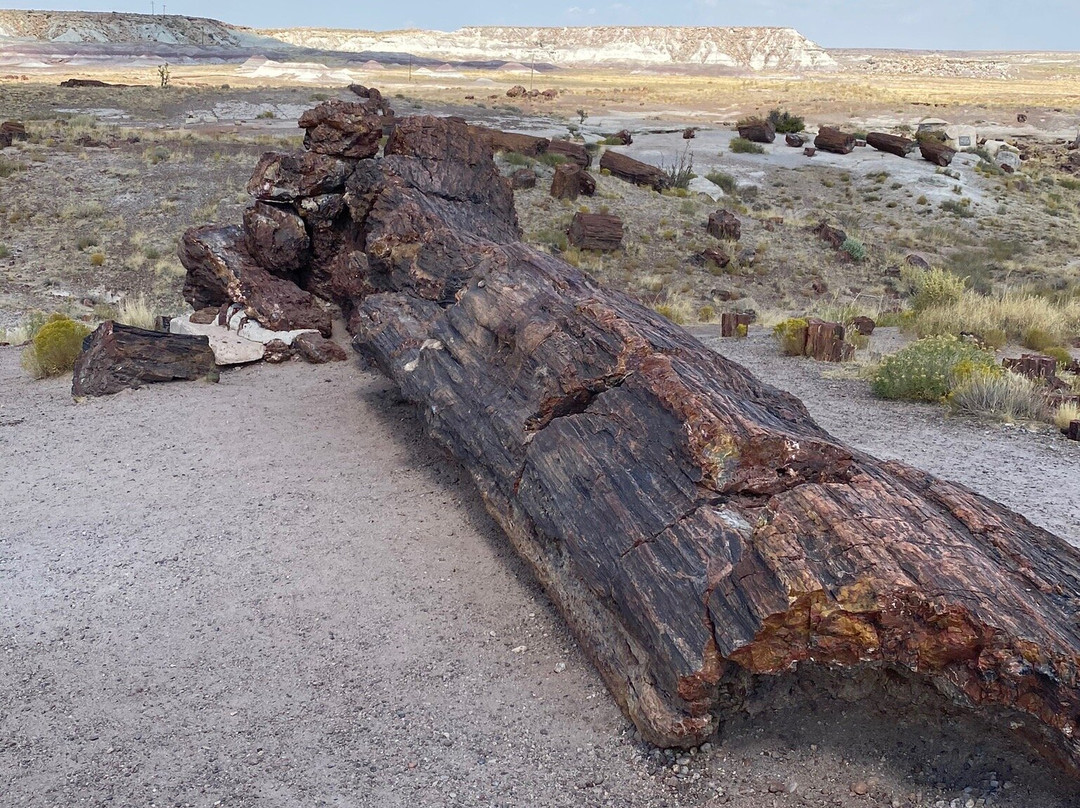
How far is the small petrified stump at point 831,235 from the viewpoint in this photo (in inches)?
886

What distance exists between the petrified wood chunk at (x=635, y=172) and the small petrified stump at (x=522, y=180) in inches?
157

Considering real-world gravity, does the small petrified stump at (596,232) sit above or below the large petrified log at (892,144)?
below

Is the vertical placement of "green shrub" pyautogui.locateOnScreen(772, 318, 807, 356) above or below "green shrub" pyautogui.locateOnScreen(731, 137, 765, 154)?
below

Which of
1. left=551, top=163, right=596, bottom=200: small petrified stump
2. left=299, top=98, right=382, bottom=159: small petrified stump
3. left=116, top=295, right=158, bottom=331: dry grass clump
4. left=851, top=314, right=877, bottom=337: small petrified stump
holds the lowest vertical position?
left=116, top=295, right=158, bottom=331: dry grass clump

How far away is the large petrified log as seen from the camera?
109 feet

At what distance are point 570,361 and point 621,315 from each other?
1.57 ft

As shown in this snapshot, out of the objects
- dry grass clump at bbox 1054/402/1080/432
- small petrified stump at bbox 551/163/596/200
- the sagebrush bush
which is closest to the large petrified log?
small petrified stump at bbox 551/163/596/200

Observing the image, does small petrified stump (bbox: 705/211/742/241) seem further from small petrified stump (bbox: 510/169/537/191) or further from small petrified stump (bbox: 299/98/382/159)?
small petrified stump (bbox: 299/98/382/159)

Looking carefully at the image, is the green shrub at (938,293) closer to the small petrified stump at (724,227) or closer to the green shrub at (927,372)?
the green shrub at (927,372)

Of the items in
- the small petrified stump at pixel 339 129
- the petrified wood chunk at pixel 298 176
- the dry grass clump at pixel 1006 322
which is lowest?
the dry grass clump at pixel 1006 322

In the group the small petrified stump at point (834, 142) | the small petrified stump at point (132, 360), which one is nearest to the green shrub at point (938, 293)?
the small petrified stump at point (132, 360)

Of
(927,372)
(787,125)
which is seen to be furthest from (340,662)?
(787,125)

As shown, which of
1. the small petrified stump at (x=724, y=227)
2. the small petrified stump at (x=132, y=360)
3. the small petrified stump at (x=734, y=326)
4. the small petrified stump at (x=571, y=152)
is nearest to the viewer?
the small petrified stump at (x=132, y=360)

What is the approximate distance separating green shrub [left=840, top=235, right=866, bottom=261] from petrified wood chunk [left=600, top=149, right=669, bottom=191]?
6140mm
